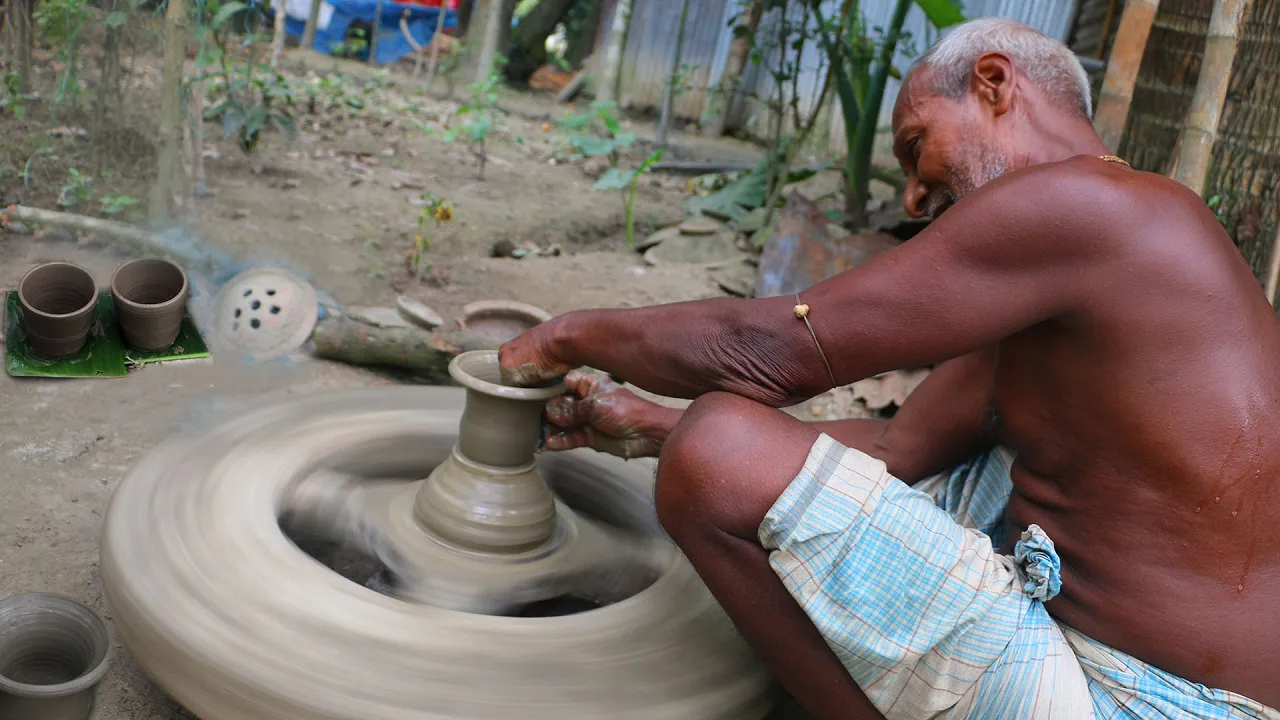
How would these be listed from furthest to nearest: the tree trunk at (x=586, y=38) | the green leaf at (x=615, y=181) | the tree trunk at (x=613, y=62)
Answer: the tree trunk at (x=586, y=38), the tree trunk at (x=613, y=62), the green leaf at (x=615, y=181)

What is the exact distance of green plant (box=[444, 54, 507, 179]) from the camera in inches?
263

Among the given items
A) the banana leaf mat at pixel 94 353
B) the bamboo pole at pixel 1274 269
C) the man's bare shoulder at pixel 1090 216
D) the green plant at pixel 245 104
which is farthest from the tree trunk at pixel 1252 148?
→ the green plant at pixel 245 104

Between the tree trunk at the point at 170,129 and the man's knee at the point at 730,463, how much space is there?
138 inches

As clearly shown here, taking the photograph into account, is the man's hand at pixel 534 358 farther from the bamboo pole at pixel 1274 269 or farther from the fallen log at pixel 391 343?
the bamboo pole at pixel 1274 269

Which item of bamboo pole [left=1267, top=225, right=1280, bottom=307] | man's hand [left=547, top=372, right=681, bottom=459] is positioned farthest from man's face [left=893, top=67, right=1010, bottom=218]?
bamboo pole [left=1267, top=225, right=1280, bottom=307]

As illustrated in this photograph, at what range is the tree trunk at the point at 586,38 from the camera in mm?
13408

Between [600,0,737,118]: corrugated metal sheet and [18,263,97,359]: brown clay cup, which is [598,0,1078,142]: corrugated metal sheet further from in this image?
[18,263,97,359]: brown clay cup

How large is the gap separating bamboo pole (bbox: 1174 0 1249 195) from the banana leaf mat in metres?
3.47

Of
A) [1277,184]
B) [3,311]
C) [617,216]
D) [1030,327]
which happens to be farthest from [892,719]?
[617,216]

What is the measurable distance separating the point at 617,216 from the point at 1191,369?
535 centimetres

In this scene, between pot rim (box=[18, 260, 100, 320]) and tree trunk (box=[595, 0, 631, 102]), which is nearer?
pot rim (box=[18, 260, 100, 320])

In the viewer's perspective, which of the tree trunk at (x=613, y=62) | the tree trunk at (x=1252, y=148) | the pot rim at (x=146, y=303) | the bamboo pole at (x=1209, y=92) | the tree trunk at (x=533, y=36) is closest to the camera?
the pot rim at (x=146, y=303)

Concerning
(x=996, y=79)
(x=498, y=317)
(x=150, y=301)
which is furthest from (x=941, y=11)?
(x=150, y=301)

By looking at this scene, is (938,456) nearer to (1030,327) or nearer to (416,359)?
(1030,327)
